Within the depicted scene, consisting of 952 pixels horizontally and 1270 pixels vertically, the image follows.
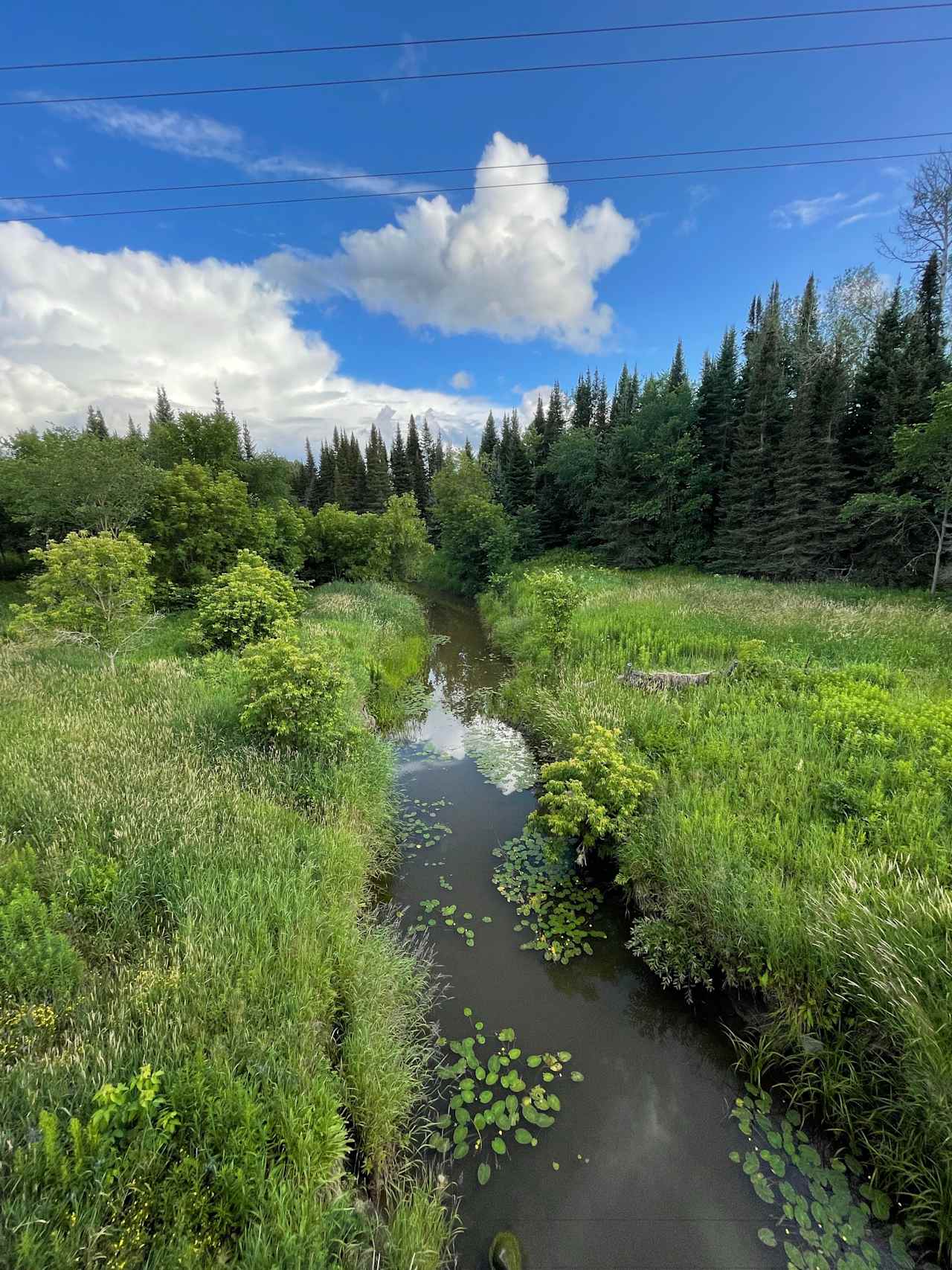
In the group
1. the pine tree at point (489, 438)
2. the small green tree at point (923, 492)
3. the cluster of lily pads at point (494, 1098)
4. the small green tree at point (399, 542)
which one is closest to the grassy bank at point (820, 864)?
the cluster of lily pads at point (494, 1098)

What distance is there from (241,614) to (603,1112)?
12.9m

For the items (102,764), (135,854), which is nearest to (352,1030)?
(135,854)

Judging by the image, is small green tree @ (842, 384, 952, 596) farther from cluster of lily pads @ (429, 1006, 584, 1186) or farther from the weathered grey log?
cluster of lily pads @ (429, 1006, 584, 1186)

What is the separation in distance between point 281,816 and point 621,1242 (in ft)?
15.6

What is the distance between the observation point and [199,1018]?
337cm

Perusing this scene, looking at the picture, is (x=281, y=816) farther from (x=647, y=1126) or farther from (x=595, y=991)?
(x=647, y=1126)

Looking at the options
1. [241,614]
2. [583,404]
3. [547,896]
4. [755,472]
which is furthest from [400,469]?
[547,896]

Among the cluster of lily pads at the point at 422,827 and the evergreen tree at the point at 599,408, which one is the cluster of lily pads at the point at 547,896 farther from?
the evergreen tree at the point at 599,408

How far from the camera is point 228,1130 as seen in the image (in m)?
2.83

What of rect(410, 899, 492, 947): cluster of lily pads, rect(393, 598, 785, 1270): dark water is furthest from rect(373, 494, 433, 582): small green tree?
rect(410, 899, 492, 947): cluster of lily pads

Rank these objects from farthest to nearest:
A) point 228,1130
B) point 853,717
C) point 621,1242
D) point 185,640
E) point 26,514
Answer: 1. point 26,514
2. point 185,640
3. point 853,717
4. point 621,1242
5. point 228,1130

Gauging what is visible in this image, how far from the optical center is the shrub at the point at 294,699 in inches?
299

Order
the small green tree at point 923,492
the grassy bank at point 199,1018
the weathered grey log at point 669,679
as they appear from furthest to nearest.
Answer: the small green tree at point 923,492 → the weathered grey log at point 669,679 → the grassy bank at point 199,1018

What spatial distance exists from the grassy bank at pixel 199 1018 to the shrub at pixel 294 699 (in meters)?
0.63
